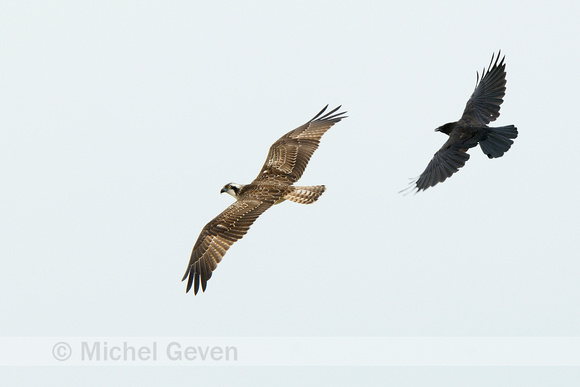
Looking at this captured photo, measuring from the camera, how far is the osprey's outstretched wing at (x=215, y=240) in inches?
501

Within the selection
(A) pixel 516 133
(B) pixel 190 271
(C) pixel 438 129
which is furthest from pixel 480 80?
(B) pixel 190 271

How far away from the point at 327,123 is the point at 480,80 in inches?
122

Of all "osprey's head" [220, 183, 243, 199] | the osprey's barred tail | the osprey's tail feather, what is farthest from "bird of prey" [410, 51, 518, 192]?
"osprey's head" [220, 183, 243, 199]

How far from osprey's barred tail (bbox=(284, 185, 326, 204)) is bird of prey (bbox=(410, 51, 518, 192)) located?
75.9 inches

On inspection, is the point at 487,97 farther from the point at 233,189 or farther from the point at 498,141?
the point at 233,189

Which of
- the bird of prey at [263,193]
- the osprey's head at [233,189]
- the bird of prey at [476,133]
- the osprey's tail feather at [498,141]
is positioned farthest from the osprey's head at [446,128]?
the osprey's head at [233,189]

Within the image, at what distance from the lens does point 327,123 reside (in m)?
16.4

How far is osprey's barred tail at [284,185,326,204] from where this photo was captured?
13930 millimetres

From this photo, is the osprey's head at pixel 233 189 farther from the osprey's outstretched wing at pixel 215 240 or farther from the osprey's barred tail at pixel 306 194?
the osprey's outstretched wing at pixel 215 240

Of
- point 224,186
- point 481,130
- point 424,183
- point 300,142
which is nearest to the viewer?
point 424,183

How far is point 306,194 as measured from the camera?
14.0 metres

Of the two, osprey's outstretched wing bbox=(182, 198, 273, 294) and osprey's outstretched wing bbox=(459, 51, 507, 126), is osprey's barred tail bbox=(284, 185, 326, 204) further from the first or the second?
osprey's outstretched wing bbox=(459, 51, 507, 126)

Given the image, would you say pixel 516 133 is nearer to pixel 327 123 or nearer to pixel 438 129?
pixel 438 129

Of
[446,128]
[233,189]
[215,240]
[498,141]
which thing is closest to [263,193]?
[233,189]
